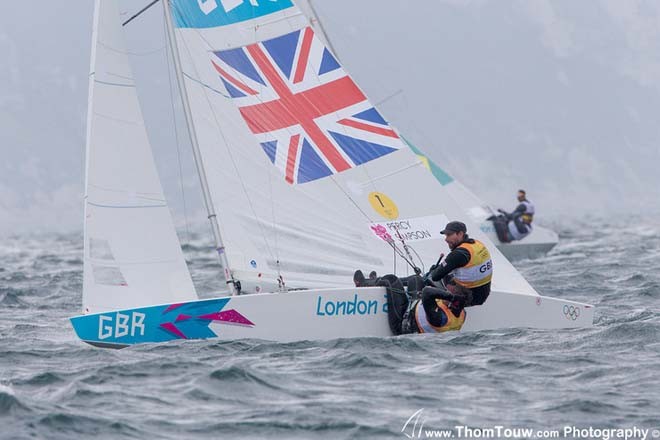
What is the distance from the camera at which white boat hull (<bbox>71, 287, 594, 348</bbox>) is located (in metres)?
11.9

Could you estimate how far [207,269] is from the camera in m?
25.5

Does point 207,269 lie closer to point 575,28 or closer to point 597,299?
point 597,299

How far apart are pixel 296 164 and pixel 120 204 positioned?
6.61ft

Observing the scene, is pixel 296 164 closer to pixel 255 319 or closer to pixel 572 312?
pixel 255 319

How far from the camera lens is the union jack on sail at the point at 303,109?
44.4 ft

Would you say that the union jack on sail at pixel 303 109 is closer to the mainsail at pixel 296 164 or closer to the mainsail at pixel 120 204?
the mainsail at pixel 296 164

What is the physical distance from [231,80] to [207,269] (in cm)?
1215

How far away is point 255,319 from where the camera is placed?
39.6ft

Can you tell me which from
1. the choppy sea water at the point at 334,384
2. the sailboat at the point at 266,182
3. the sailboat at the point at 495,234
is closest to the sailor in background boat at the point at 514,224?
the sailboat at the point at 495,234

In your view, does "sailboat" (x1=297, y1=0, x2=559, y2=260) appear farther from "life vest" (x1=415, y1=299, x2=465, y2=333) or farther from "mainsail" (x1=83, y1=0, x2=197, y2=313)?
"life vest" (x1=415, y1=299, x2=465, y2=333)

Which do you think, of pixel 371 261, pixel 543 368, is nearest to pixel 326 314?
pixel 371 261

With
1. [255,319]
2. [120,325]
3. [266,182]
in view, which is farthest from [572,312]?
[120,325]

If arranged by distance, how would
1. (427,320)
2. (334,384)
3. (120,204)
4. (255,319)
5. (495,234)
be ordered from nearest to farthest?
(334,384)
(255,319)
(427,320)
(120,204)
(495,234)

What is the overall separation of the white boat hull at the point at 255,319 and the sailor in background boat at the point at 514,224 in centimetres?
1332
